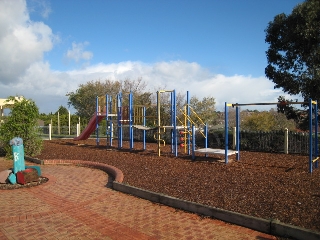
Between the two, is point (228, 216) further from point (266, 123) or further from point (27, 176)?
point (266, 123)

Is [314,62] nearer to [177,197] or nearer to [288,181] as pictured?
[288,181]

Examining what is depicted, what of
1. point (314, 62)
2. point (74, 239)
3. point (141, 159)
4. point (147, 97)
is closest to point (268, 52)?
point (314, 62)

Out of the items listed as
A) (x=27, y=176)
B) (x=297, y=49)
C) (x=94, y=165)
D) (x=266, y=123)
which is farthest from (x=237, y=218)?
(x=266, y=123)

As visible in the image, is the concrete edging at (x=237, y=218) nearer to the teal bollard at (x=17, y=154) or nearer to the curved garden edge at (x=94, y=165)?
the curved garden edge at (x=94, y=165)

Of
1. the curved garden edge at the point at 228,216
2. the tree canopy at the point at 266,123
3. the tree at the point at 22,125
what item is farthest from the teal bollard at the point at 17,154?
the tree canopy at the point at 266,123

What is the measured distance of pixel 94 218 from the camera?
5402mm

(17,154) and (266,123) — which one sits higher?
(266,123)

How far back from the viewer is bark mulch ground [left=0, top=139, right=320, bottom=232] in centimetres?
522

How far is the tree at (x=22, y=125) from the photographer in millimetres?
12828

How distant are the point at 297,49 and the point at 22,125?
1196 cm

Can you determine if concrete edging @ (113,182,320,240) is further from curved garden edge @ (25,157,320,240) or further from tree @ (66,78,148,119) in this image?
tree @ (66,78,148,119)

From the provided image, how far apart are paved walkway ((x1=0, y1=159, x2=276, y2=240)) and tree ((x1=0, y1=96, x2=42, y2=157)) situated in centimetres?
603

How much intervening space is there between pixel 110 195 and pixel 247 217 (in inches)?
130

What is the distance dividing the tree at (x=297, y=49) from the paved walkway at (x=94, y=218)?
30.6 feet
